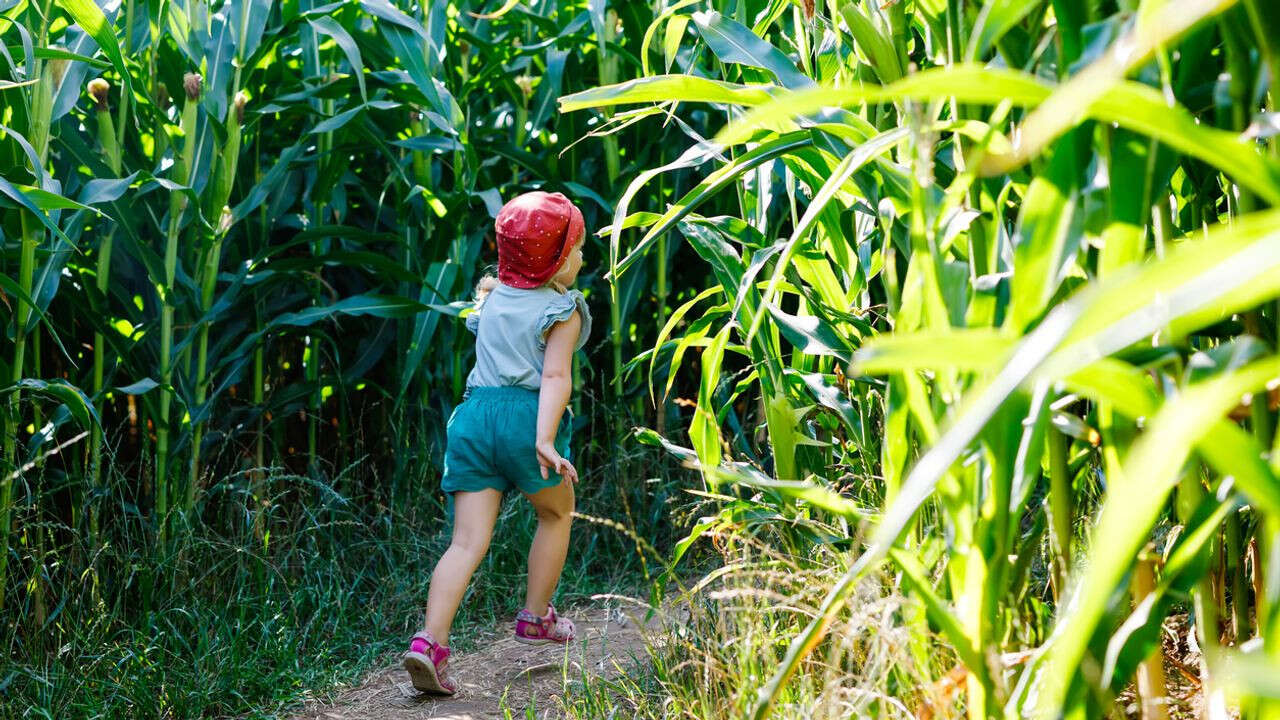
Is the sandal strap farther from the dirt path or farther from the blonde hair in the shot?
the blonde hair

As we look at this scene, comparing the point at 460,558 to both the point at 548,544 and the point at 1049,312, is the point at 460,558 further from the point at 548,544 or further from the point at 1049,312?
the point at 1049,312

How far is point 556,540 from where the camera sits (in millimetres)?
2980

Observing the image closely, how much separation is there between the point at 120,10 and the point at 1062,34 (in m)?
3.14

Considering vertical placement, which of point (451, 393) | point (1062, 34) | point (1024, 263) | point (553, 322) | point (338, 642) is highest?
point (1062, 34)

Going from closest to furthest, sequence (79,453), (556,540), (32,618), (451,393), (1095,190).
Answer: (1095,190) → (32,618) → (556,540) → (79,453) → (451,393)

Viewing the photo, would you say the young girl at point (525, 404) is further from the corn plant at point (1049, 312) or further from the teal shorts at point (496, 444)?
the corn plant at point (1049, 312)

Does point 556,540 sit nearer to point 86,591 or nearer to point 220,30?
point 86,591

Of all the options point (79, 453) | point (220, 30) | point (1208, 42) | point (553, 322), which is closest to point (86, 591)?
point (79, 453)

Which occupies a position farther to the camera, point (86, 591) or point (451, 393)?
point (451, 393)

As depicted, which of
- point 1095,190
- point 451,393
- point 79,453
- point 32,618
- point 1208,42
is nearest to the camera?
point 1095,190

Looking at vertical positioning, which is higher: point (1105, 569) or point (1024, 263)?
point (1024, 263)

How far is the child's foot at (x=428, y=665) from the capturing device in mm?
2576

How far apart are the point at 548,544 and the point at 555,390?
47 cm

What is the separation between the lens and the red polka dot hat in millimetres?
2848
